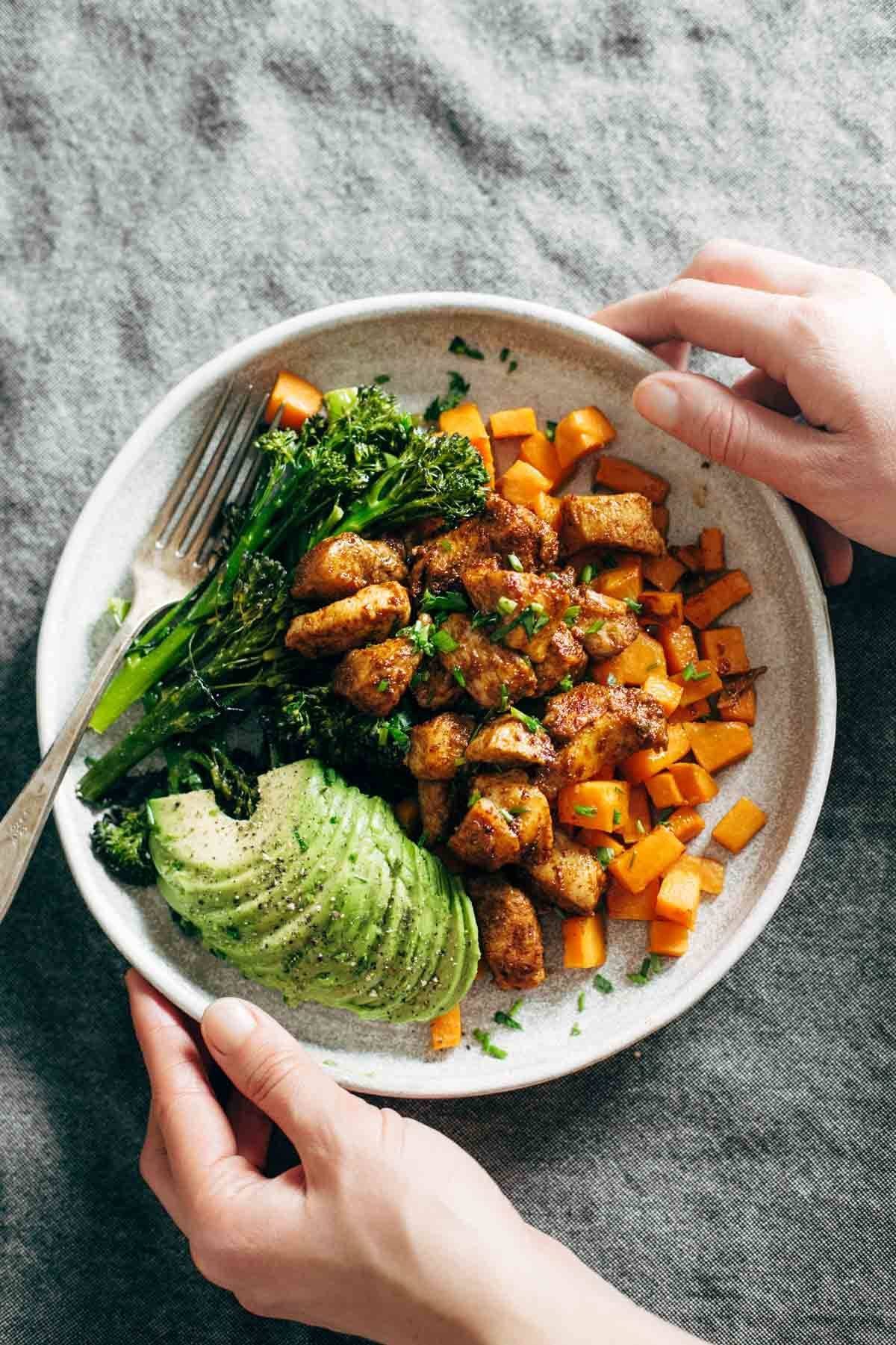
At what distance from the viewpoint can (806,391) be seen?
2.55m

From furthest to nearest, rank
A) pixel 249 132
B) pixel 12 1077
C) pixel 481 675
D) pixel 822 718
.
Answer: pixel 249 132, pixel 12 1077, pixel 822 718, pixel 481 675

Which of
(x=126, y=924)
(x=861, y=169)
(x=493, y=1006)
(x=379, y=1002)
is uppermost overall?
(x=861, y=169)

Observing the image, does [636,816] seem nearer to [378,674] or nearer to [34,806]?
[378,674]

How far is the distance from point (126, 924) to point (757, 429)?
75.7 inches

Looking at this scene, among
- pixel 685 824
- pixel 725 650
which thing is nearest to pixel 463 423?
pixel 725 650

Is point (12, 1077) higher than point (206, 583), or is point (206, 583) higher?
point (206, 583)

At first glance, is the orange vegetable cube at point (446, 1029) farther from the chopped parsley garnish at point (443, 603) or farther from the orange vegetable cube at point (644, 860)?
the chopped parsley garnish at point (443, 603)

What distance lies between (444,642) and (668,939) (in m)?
0.92

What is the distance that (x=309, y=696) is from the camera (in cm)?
257

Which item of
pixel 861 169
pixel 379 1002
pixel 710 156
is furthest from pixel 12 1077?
pixel 861 169

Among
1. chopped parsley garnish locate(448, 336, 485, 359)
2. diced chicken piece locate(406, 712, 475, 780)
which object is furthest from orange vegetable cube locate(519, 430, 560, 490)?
diced chicken piece locate(406, 712, 475, 780)

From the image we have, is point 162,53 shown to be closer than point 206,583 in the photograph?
No

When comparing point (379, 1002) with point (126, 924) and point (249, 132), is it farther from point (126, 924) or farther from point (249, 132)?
point (249, 132)

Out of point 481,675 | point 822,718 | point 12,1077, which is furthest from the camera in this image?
point 12,1077
